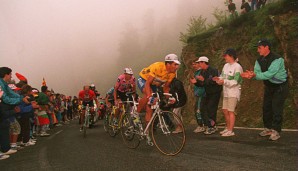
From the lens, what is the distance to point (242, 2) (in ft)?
58.3

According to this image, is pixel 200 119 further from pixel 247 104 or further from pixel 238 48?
pixel 238 48

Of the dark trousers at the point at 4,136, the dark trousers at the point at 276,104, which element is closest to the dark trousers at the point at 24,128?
the dark trousers at the point at 4,136

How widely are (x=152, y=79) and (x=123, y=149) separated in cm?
186

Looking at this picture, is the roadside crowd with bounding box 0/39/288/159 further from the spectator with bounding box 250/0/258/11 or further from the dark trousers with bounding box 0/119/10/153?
the spectator with bounding box 250/0/258/11

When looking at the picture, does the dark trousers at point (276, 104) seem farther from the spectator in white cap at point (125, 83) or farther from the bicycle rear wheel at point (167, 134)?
the spectator in white cap at point (125, 83)

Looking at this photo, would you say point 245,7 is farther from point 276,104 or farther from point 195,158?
point 195,158

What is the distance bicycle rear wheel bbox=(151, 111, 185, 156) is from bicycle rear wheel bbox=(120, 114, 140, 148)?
106 cm

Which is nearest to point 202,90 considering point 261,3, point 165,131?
point 165,131

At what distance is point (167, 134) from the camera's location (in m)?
5.31

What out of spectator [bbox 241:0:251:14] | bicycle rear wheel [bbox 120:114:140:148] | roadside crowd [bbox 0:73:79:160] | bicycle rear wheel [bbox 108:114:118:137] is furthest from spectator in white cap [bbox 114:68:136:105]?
spectator [bbox 241:0:251:14]

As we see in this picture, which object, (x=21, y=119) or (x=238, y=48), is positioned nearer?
(x=21, y=119)

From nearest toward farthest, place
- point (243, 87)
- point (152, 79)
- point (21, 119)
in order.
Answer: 1. point (152, 79)
2. point (21, 119)
3. point (243, 87)

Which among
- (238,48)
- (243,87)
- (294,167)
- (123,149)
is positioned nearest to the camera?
(294,167)

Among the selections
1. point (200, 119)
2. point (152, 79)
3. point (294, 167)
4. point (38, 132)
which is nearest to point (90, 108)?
point (38, 132)
